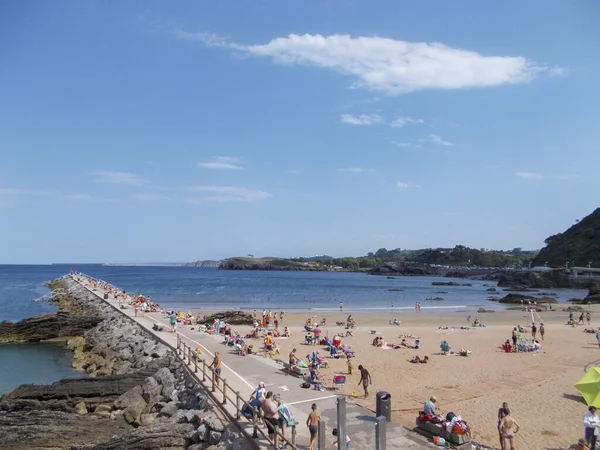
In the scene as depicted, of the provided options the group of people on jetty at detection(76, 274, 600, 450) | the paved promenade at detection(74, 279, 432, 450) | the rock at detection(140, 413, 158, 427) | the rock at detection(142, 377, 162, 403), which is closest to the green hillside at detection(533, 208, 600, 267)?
the group of people on jetty at detection(76, 274, 600, 450)

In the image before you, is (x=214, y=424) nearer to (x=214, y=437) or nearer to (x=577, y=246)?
(x=214, y=437)

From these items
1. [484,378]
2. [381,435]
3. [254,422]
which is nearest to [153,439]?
[254,422]

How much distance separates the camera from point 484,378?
17.3 m

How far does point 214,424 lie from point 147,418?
3.66 meters

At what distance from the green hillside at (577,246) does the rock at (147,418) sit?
115161 millimetres

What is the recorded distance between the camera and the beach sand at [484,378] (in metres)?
12.1

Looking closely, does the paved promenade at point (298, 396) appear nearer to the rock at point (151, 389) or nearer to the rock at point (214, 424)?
the rock at point (214, 424)

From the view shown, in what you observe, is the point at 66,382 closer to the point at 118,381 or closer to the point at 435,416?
the point at 118,381

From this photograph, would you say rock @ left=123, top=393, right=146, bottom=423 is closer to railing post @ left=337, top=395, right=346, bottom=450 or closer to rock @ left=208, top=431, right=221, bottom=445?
rock @ left=208, top=431, right=221, bottom=445

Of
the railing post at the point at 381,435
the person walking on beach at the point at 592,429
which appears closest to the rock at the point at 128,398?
the railing post at the point at 381,435

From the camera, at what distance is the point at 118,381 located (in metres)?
15.9

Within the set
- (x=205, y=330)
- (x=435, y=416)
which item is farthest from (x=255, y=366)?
(x=205, y=330)

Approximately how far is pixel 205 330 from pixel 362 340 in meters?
9.24

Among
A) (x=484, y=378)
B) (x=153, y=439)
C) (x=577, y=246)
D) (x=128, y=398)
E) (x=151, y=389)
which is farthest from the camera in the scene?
(x=577, y=246)
